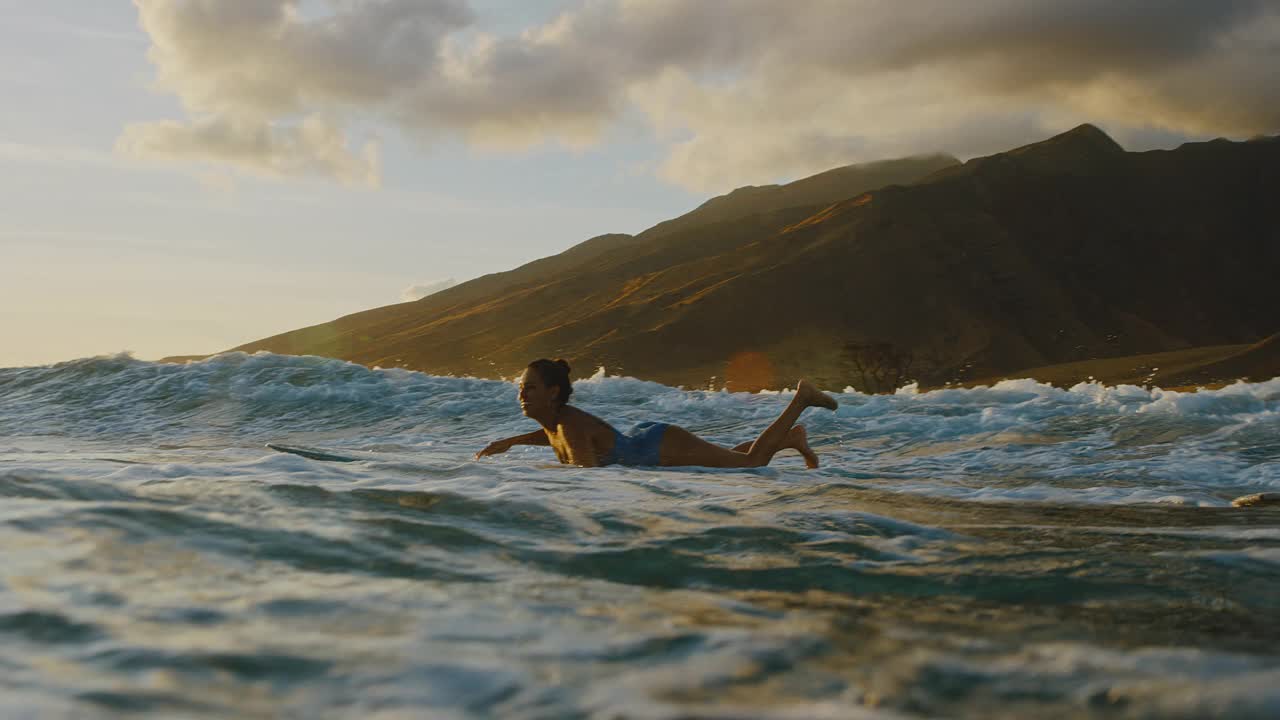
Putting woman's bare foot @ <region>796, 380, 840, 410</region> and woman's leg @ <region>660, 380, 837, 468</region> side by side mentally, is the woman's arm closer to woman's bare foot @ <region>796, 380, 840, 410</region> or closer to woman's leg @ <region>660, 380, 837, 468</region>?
woman's leg @ <region>660, 380, 837, 468</region>

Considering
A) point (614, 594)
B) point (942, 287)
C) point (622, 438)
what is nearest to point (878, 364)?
point (942, 287)

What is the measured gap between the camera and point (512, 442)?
698 cm

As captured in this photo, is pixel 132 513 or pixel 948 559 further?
pixel 132 513

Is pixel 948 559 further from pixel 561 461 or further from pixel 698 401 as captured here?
pixel 698 401

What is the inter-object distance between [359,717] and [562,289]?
269 feet

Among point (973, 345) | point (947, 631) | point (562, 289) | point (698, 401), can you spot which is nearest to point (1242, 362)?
point (698, 401)

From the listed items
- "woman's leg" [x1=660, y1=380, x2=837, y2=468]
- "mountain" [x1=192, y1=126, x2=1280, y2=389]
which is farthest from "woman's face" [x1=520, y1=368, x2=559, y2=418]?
"mountain" [x1=192, y1=126, x2=1280, y2=389]

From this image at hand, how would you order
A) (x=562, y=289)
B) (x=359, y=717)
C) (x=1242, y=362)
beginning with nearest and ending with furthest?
(x=359, y=717), (x=1242, y=362), (x=562, y=289)

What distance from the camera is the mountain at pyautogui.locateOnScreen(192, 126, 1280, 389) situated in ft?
188

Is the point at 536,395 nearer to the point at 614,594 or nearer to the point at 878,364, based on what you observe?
the point at 614,594

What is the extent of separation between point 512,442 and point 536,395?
1.43 feet

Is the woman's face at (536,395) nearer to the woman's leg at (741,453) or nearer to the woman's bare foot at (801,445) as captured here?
the woman's leg at (741,453)

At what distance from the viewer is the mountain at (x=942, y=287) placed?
57344 millimetres

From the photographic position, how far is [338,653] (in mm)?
2035
